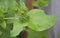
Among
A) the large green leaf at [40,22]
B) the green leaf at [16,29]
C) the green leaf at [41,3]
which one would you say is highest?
the green leaf at [41,3]

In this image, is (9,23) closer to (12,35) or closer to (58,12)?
(12,35)

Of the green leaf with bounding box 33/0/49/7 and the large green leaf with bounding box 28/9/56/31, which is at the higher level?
the green leaf with bounding box 33/0/49/7

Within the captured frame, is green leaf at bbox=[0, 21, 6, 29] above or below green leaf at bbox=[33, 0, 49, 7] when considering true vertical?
below

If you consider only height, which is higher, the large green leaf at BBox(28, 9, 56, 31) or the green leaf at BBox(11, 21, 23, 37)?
the large green leaf at BBox(28, 9, 56, 31)

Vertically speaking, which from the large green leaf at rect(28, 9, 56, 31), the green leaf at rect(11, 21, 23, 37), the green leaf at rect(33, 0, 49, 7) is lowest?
the green leaf at rect(11, 21, 23, 37)

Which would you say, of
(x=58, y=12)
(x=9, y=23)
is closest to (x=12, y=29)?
(x=9, y=23)

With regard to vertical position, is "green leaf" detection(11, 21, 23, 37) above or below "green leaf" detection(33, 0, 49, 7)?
below

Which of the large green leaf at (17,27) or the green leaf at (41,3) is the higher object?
the green leaf at (41,3)

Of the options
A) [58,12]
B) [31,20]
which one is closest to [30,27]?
[31,20]
